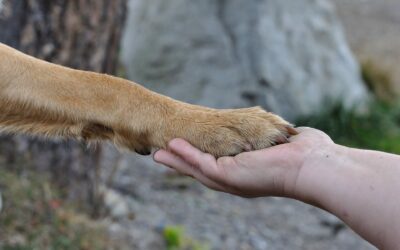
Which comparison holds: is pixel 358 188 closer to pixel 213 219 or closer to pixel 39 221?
pixel 39 221

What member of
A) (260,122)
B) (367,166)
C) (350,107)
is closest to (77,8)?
(260,122)

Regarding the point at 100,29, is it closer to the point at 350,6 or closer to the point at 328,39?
the point at 328,39

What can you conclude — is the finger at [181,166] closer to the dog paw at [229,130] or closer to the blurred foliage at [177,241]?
the dog paw at [229,130]

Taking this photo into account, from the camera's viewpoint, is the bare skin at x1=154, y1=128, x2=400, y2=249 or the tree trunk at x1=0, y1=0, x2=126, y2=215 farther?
the tree trunk at x1=0, y1=0, x2=126, y2=215

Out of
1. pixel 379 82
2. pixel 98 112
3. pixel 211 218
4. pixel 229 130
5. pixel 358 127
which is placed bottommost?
pixel 211 218

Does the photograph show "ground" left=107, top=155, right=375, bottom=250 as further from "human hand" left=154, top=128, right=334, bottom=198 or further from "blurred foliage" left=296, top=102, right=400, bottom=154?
"human hand" left=154, top=128, right=334, bottom=198

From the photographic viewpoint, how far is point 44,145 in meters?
5.36

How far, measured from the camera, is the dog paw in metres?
3.14

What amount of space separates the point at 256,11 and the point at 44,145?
12.5 feet

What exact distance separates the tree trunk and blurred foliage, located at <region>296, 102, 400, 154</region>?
12.0 ft

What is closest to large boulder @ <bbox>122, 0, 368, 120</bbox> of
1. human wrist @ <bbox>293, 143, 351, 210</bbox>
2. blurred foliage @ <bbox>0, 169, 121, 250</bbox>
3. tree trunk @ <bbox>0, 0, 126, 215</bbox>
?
tree trunk @ <bbox>0, 0, 126, 215</bbox>

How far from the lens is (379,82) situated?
10.7 meters

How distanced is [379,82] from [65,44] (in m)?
6.37

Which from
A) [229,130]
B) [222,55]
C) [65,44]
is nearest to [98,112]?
[229,130]
